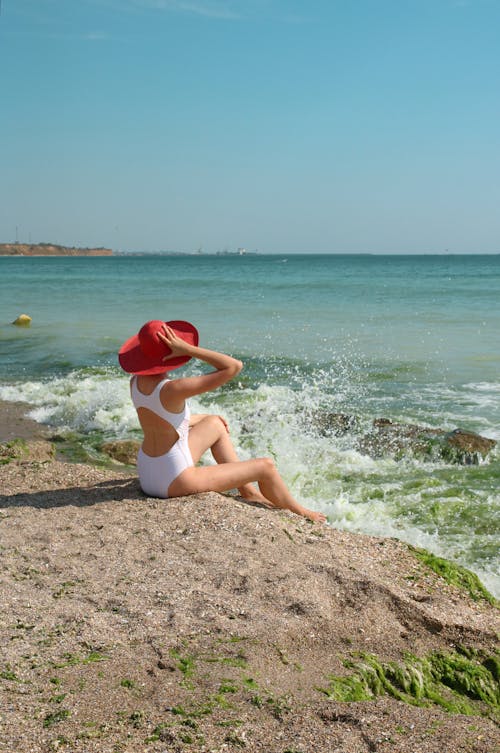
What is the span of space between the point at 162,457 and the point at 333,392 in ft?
25.2

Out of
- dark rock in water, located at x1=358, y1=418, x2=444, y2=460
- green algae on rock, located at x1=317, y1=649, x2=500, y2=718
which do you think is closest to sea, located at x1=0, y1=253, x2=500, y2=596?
dark rock in water, located at x1=358, y1=418, x2=444, y2=460

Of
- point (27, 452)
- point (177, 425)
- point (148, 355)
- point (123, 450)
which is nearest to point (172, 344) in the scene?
point (148, 355)

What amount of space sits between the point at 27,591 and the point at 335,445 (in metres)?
5.97

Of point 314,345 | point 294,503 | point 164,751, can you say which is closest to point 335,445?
point 294,503

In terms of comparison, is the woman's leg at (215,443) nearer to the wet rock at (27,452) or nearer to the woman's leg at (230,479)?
the woman's leg at (230,479)

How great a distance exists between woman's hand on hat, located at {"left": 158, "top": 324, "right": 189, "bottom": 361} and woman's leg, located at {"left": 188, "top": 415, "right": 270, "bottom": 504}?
844mm

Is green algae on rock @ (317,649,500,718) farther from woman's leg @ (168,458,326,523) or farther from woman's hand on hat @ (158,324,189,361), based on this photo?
woman's hand on hat @ (158,324,189,361)

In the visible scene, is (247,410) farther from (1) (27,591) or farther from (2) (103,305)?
(2) (103,305)

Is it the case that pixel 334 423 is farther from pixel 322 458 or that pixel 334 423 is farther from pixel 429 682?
pixel 429 682

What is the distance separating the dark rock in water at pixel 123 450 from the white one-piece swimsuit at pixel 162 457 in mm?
3192

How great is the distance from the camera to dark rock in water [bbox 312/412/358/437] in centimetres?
1052

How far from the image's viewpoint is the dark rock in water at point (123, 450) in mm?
9352

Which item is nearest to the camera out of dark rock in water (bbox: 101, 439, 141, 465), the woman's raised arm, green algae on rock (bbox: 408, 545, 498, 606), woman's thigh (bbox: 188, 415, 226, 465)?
green algae on rock (bbox: 408, 545, 498, 606)

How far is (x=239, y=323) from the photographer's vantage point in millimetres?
23609
